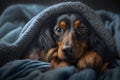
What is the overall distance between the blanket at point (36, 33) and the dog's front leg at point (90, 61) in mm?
30

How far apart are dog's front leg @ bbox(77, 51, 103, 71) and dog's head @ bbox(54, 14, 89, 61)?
2cm

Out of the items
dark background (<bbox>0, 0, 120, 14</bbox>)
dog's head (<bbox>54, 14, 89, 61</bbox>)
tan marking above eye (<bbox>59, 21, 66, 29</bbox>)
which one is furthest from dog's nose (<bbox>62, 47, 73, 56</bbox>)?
dark background (<bbox>0, 0, 120, 14</bbox>)

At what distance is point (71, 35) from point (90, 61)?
0.12 metres

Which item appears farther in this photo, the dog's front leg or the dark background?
the dark background

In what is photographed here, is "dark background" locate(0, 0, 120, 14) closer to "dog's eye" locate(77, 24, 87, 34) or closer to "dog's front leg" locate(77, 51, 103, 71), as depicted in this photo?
"dog's eye" locate(77, 24, 87, 34)

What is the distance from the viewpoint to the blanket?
108cm

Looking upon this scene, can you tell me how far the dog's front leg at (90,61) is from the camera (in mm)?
1114

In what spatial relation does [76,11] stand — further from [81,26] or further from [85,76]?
[85,76]

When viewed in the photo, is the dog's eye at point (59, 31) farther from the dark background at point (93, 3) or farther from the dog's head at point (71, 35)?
the dark background at point (93, 3)

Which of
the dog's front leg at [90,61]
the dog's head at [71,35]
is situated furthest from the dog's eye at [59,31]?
the dog's front leg at [90,61]

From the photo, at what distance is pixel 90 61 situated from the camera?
1.12 m

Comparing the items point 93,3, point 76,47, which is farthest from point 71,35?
point 93,3

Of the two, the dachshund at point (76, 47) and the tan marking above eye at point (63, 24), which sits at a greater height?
the tan marking above eye at point (63, 24)

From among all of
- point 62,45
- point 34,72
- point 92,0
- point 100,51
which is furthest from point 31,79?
point 92,0
